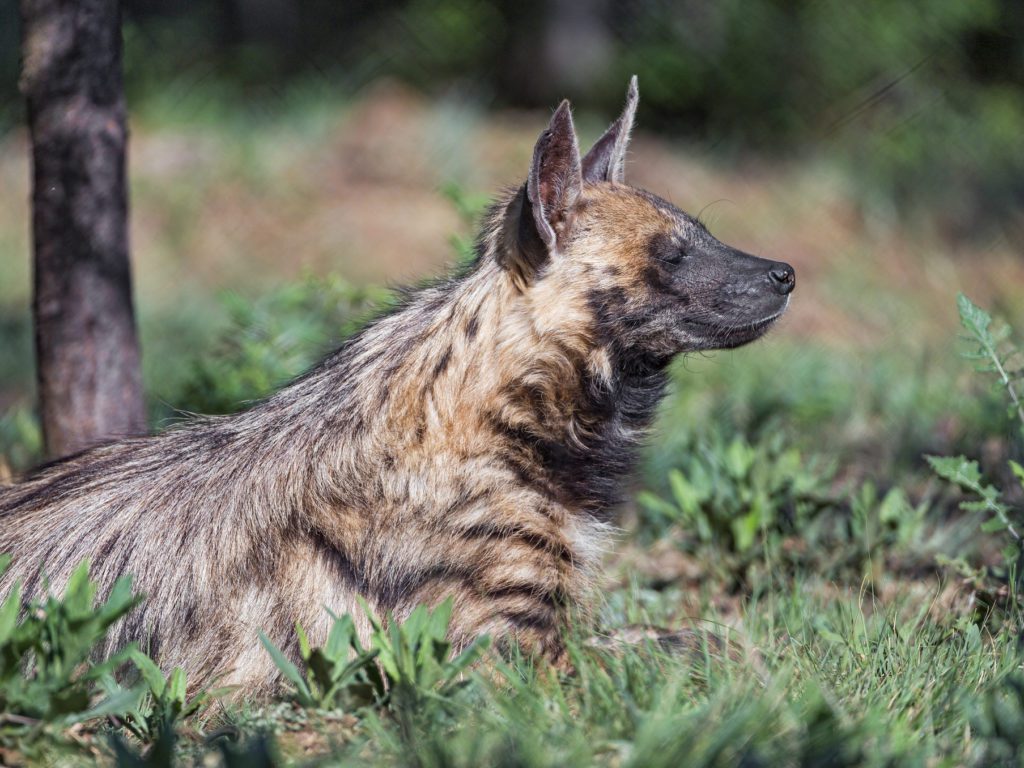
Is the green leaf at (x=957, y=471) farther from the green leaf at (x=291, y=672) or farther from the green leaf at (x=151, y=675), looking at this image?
the green leaf at (x=151, y=675)

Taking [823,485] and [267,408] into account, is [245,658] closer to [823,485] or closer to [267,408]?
[267,408]

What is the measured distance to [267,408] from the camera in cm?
344

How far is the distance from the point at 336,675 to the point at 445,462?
0.73m

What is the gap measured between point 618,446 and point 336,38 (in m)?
14.4

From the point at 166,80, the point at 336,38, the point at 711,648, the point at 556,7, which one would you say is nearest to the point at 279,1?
the point at 336,38

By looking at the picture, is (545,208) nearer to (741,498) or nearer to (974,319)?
(974,319)

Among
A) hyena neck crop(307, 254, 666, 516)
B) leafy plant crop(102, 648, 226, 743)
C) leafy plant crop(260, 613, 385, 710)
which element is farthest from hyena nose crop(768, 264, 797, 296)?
leafy plant crop(102, 648, 226, 743)

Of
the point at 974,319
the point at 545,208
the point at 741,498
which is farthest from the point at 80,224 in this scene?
the point at 974,319

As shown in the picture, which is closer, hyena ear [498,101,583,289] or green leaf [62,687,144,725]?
green leaf [62,687,144,725]

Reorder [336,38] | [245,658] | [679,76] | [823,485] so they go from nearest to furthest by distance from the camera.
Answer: [245,658] → [823,485] → [679,76] → [336,38]

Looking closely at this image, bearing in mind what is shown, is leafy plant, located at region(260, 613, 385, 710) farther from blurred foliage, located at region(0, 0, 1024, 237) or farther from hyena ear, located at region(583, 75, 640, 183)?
blurred foliage, located at region(0, 0, 1024, 237)

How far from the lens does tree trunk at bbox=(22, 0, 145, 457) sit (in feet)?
13.0

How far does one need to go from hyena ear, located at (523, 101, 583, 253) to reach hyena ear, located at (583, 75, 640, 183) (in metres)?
0.33

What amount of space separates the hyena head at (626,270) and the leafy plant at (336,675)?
1.09 m
